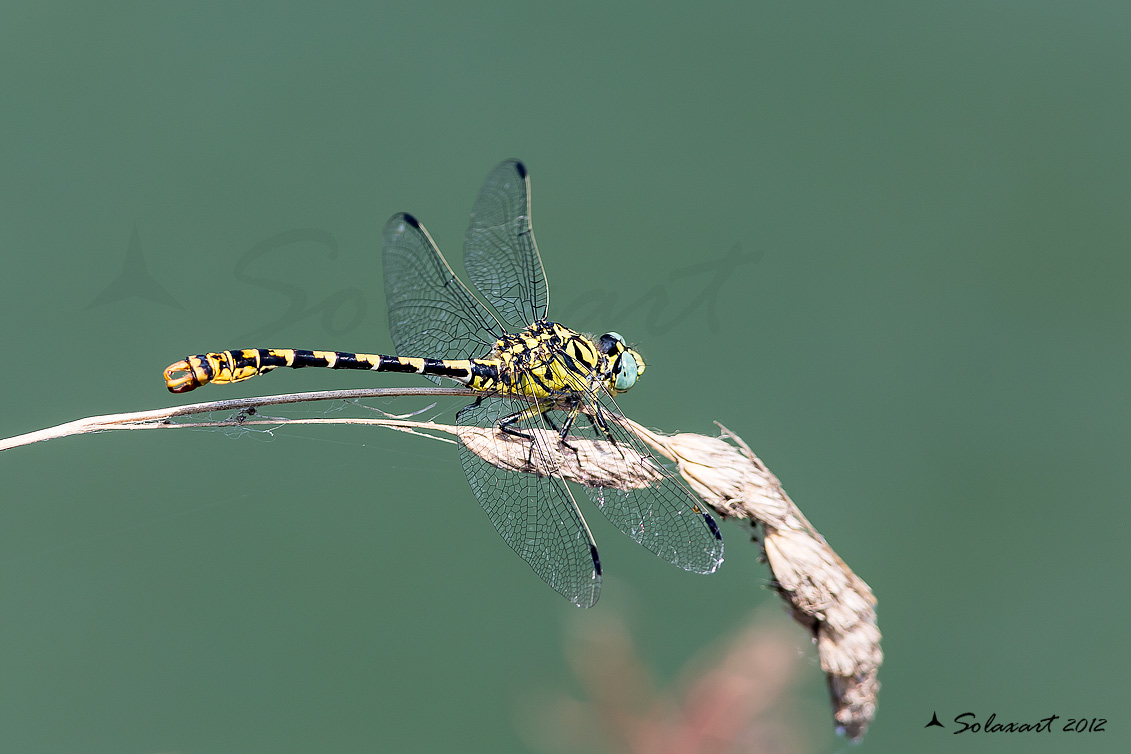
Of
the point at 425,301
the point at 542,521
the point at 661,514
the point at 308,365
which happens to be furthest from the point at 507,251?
the point at 661,514

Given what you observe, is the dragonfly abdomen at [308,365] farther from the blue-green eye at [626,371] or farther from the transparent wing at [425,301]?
the blue-green eye at [626,371]

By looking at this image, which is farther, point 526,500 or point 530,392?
point 530,392

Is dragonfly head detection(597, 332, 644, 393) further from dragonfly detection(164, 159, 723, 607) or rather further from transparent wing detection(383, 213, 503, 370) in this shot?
transparent wing detection(383, 213, 503, 370)

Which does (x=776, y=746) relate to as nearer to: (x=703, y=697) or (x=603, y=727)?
(x=703, y=697)

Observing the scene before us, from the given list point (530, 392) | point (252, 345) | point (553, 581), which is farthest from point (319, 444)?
point (553, 581)

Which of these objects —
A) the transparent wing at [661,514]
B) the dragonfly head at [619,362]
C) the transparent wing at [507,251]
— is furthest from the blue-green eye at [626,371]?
the transparent wing at [661,514]

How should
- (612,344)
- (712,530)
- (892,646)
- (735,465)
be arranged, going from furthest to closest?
(892,646)
(612,344)
(712,530)
(735,465)
